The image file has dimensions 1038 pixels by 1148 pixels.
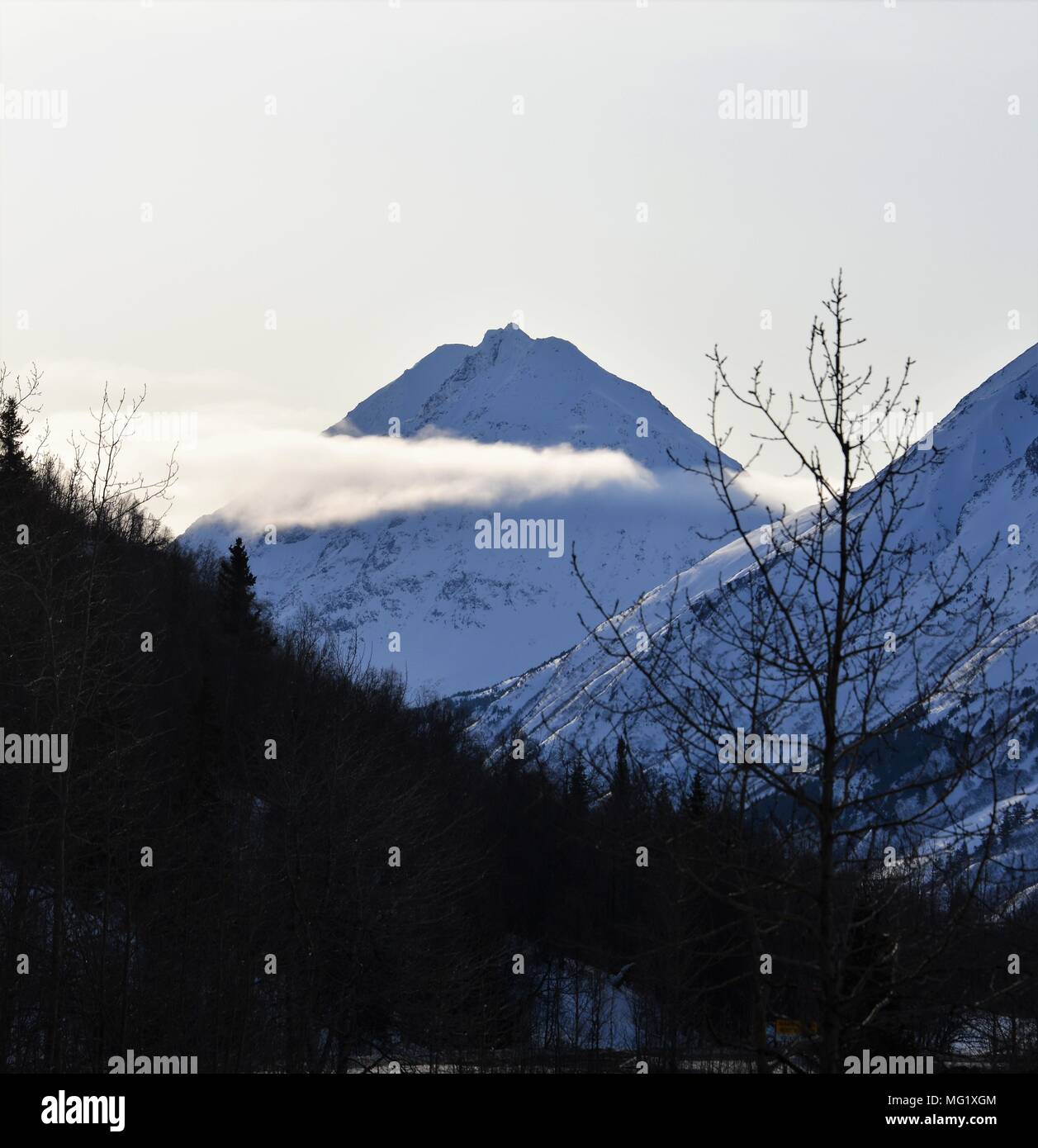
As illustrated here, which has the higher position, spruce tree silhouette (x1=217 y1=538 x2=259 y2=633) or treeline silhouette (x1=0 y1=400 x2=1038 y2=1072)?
spruce tree silhouette (x1=217 y1=538 x2=259 y2=633)

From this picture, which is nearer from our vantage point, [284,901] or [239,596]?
[284,901]

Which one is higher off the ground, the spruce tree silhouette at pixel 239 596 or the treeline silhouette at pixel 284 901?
the spruce tree silhouette at pixel 239 596

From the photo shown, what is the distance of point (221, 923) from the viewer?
26641 mm

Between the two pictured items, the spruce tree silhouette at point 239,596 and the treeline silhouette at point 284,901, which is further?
the spruce tree silhouette at point 239,596

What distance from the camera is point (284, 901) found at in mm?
31516

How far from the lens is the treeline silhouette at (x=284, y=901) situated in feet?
37.7

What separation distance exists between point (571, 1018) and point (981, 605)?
183ft

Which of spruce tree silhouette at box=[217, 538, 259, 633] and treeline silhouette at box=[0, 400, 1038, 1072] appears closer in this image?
treeline silhouette at box=[0, 400, 1038, 1072]

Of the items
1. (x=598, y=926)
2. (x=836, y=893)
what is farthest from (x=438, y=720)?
(x=836, y=893)

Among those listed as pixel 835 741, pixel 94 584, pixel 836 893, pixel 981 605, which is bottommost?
pixel 836 893

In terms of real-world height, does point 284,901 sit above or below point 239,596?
below

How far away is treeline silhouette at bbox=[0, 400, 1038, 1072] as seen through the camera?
11.5 meters
